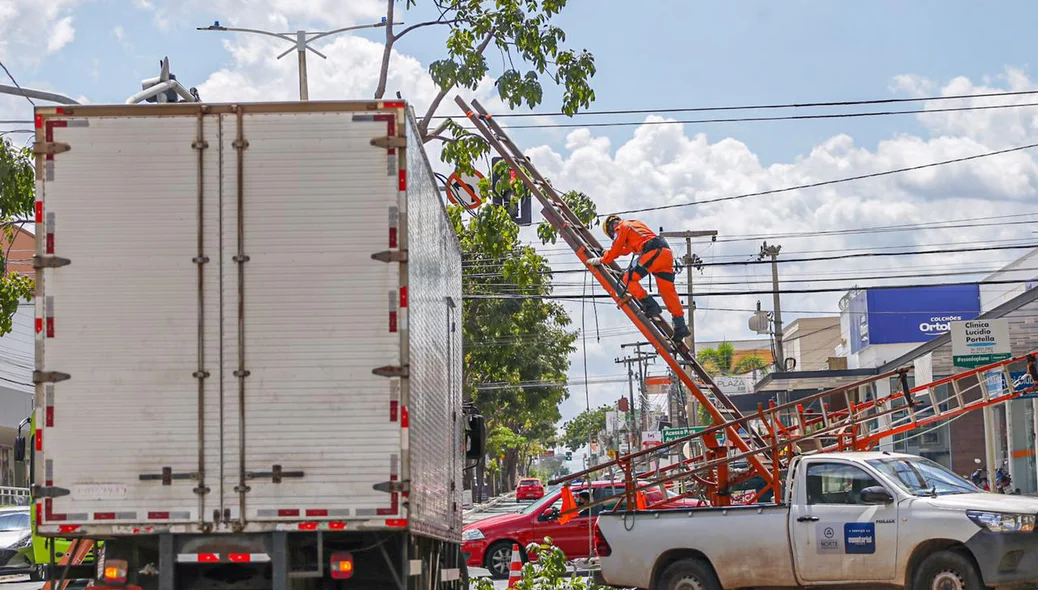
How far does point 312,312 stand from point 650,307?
10.5 meters

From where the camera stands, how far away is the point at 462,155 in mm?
16344

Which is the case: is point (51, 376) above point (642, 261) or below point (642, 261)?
below

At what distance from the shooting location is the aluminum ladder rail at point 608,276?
742 inches

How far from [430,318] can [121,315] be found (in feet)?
8.41

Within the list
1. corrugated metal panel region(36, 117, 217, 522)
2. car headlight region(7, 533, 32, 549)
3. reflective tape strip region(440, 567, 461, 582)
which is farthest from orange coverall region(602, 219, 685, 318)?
car headlight region(7, 533, 32, 549)

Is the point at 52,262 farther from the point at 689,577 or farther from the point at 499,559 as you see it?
the point at 499,559

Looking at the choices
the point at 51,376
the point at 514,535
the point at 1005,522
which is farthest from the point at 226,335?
the point at 514,535

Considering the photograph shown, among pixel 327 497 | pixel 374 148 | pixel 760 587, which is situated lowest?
pixel 760 587

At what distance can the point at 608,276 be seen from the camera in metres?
19.2

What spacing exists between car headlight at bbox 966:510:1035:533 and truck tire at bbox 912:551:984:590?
0.40m

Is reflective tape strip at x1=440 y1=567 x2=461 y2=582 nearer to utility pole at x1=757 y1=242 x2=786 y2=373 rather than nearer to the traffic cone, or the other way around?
the traffic cone

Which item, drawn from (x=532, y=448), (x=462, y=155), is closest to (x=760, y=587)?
(x=462, y=155)

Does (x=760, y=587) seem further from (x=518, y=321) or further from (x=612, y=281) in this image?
(x=518, y=321)

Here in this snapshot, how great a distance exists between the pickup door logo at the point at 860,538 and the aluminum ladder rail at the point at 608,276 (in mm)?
5028
